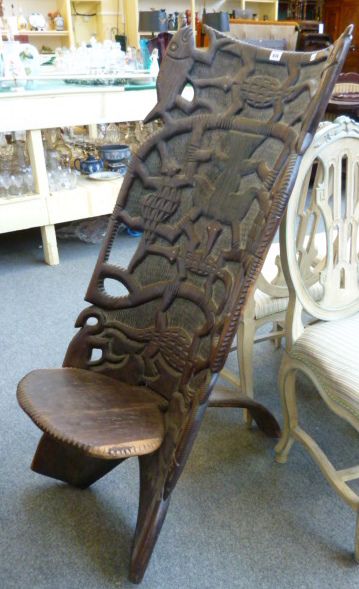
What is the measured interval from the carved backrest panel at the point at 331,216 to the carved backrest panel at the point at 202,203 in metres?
0.15

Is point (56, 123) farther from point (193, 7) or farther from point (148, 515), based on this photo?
point (193, 7)

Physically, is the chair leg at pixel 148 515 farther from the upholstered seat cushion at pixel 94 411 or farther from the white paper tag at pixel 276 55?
the white paper tag at pixel 276 55

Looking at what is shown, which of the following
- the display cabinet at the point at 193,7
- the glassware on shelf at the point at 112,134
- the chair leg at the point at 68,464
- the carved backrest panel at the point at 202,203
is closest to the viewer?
the carved backrest panel at the point at 202,203

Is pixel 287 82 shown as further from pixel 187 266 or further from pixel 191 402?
pixel 191 402

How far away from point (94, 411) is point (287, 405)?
1.85ft

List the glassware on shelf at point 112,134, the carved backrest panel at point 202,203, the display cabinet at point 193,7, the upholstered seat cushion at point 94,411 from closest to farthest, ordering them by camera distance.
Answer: the upholstered seat cushion at point 94,411
the carved backrest panel at point 202,203
the glassware on shelf at point 112,134
the display cabinet at point 193,7

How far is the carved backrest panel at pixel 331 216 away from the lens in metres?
1.22

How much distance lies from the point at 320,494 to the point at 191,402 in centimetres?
54

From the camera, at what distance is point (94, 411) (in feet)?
3.43

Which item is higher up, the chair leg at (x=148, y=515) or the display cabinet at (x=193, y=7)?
the display cabinet at (x=193, y=7)

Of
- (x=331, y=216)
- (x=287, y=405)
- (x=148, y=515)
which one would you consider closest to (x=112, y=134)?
(x=331, y=216)

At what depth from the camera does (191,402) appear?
1.09 metres

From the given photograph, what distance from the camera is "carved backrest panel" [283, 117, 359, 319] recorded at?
1.22m

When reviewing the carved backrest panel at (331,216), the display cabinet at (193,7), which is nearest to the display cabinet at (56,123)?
the carved backrest panel at (331,216)
